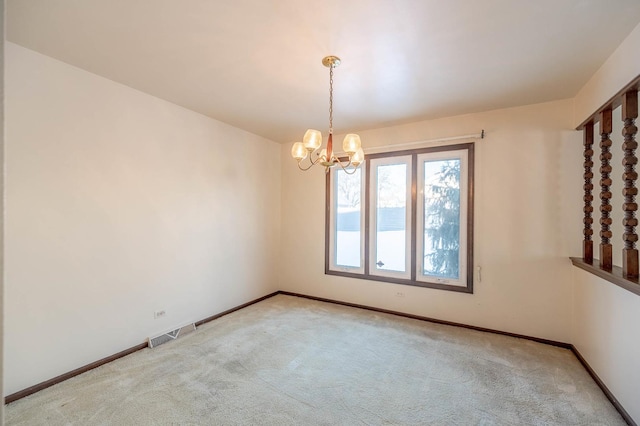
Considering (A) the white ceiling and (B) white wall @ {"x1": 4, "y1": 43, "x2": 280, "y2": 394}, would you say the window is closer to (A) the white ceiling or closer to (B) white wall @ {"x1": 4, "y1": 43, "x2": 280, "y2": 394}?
(A) the white ceiling

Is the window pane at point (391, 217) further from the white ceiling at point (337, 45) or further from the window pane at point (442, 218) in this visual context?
the white ceiling at point (337, 45)

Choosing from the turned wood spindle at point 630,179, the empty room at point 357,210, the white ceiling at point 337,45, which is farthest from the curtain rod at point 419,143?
the turned wood spindle at point 630,179

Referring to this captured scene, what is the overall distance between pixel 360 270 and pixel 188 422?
2.92 meters

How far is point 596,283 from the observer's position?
261cm

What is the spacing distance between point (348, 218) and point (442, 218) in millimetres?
1389

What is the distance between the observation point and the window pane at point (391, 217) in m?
4.08

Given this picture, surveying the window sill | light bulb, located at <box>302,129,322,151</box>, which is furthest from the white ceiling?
the window sill

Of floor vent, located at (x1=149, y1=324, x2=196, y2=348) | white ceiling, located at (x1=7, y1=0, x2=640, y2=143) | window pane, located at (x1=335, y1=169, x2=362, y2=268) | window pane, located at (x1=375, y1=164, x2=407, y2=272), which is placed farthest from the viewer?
window pane, located at (x1=335, y1=169, x2=362, y2=268)

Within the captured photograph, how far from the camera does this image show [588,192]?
9.61 ft

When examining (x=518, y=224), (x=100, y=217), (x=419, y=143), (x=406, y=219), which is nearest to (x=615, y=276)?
(x=518, y=224)

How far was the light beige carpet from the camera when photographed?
2041 millimetres

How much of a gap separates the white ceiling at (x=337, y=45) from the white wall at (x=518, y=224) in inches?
15.4

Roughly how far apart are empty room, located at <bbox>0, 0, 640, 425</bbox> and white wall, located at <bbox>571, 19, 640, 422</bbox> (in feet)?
0.08

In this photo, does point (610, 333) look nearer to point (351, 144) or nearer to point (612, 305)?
point (612, 305)
